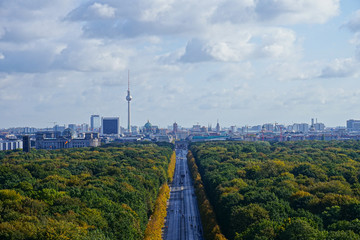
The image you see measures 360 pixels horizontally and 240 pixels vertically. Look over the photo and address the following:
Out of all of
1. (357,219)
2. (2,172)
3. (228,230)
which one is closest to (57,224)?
(228,230)

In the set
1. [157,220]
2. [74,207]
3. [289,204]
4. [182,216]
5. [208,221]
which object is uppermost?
[74,207]

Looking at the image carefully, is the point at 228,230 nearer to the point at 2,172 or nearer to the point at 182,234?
the point at 182,234

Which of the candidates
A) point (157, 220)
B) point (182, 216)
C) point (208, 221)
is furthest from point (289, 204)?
point (182, 216)

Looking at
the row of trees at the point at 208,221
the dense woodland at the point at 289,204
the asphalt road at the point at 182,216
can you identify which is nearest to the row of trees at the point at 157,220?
the asphalt road at the point at 182,216

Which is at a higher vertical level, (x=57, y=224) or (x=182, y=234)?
(x=57, y=224)

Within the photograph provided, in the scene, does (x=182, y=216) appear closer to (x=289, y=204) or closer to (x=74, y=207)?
(x=289, y=204)

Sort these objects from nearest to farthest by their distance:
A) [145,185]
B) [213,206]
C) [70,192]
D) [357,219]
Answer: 1. [357,219]
2. [70,192]
3. [213,206]
4. [145,185]

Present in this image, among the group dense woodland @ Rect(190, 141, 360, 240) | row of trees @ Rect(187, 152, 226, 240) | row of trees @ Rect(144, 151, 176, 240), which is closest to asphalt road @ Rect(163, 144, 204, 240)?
row of trees @ Rect(144, 151, 176, 240)

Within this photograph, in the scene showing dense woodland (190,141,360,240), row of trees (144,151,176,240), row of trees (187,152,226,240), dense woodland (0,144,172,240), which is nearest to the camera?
dense woodland (0,144,172,240)

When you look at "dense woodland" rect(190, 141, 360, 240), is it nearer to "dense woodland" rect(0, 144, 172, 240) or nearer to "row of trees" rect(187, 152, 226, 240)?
"row of trees" rect(187, 152, 226, 240)
